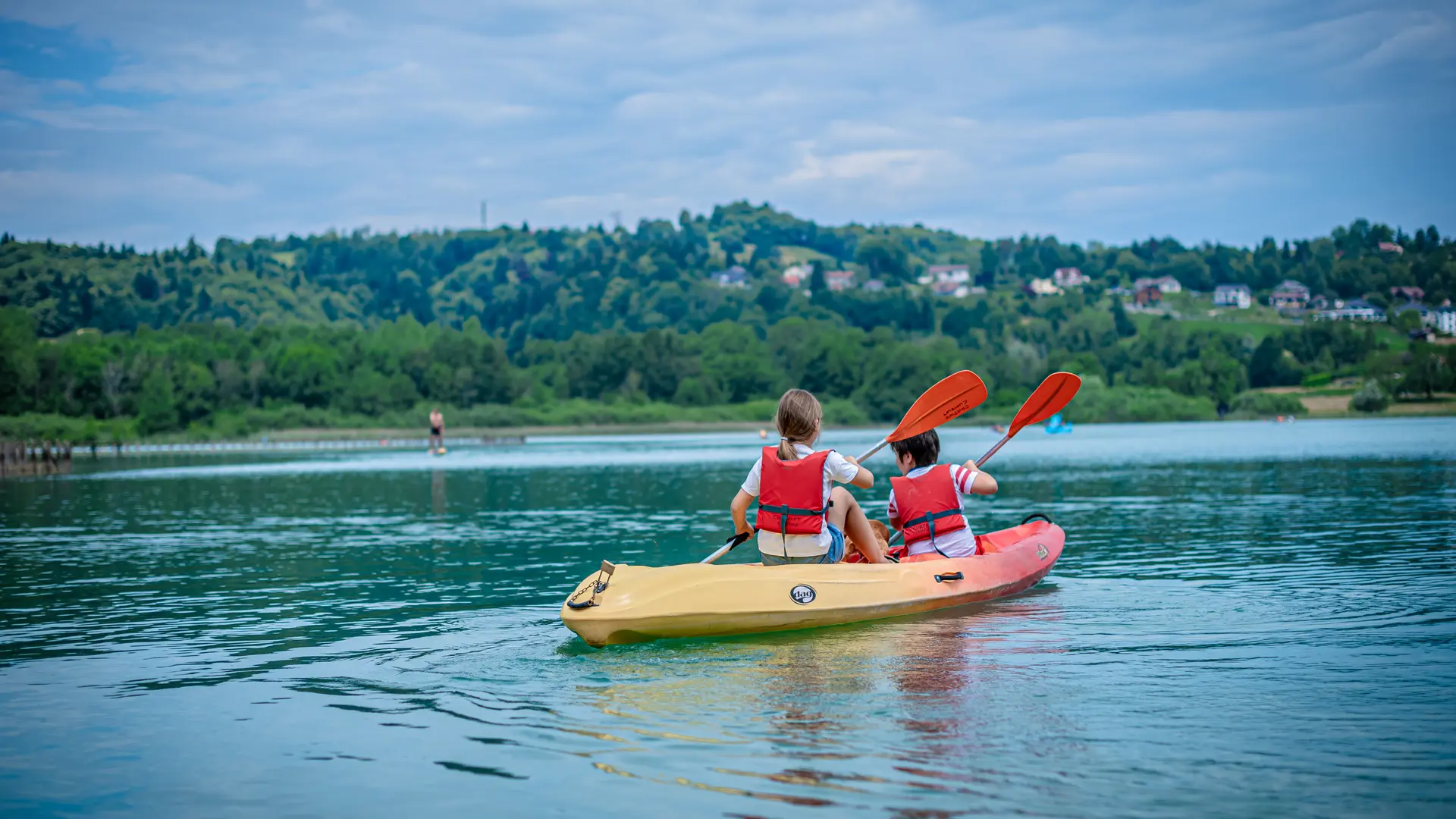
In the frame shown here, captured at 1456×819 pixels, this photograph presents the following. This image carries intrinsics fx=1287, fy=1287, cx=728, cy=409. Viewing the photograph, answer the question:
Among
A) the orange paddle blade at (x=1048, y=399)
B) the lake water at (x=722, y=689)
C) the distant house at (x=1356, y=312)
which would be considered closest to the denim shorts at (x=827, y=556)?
the lake water at (x=722, y=689)

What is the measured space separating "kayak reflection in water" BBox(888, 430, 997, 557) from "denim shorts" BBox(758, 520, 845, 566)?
989mm

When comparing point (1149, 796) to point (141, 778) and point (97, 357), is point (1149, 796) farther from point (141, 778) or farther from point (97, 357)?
point (97, 357)

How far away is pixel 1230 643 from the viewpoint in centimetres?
979

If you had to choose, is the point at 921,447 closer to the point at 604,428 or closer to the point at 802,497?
the point at 802,497

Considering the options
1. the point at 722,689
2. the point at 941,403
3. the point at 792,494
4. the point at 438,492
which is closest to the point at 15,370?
the point at 438,492

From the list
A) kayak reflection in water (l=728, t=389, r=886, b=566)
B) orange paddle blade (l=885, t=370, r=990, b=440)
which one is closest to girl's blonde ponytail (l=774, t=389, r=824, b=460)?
kayak reflection in water (l=728, t=389, r=886, b=566)

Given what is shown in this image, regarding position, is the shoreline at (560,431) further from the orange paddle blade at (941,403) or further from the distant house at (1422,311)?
the orange paddle blade at (941,403)

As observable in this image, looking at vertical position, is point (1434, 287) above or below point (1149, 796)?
above

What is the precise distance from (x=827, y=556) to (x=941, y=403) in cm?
253

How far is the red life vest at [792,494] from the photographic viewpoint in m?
10.4

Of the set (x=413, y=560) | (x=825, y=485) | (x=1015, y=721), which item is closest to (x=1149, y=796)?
(x=1015, y=721)

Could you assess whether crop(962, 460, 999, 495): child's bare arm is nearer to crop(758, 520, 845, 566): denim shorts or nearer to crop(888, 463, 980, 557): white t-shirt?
crop(888, 463, 980, 557): white t-shirt

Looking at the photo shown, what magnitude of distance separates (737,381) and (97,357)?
5963 centimetres

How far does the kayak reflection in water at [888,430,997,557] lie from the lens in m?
12.0
